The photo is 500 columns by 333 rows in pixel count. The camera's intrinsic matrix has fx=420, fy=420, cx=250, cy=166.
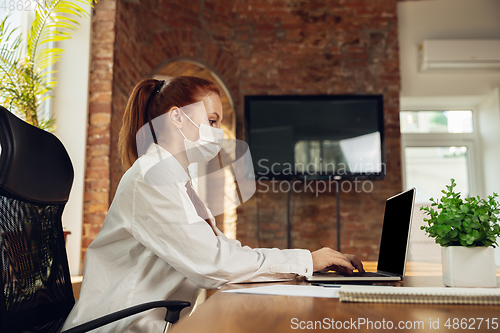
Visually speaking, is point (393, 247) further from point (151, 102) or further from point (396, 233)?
point (151, 102)

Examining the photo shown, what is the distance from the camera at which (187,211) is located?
39.3 inches

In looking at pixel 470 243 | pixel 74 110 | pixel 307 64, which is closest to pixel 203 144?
pixel 470 243

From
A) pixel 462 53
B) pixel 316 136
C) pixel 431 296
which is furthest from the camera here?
pixel 462 53

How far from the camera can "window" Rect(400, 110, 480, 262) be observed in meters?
4.41

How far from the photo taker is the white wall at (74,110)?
2.67m

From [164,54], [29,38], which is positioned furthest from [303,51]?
[29,38]

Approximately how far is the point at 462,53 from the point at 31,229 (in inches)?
166

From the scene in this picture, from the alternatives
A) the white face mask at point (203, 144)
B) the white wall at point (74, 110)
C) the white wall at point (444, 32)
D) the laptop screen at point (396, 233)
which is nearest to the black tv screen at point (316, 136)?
the white wall at point (444, 32)

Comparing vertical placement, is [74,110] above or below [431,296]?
above

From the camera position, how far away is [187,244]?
962 mm

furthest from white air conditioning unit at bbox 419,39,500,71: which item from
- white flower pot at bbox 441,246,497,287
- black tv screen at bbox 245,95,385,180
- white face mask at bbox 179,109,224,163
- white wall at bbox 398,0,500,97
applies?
white flower pot at bbox 441,246,497,287

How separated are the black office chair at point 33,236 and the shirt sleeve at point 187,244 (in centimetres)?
9

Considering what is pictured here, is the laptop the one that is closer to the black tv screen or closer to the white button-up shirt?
the white button-up shirt

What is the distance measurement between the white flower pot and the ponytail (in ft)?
2.65
